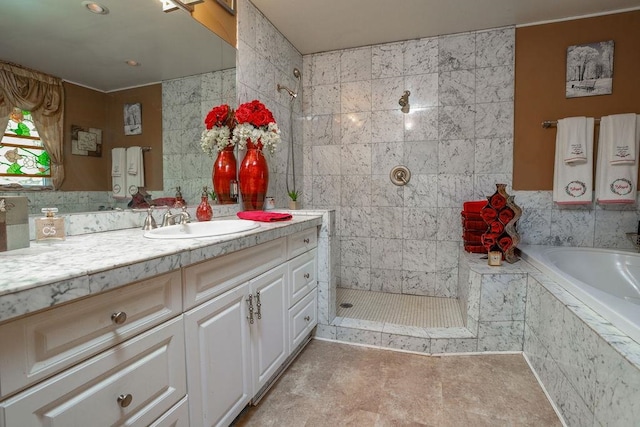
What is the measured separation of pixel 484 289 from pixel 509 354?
43cm

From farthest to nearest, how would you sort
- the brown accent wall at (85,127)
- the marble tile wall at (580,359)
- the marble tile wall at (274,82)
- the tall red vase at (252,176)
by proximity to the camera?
1. the marble tile wall at (274,82)
2. the tall red vase at (252,176)
3. the brown accent wall at (85,127)
4. the marble tile wall at (580,359)

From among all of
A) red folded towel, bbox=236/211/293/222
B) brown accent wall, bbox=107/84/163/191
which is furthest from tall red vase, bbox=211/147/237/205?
brown accent wall, bbox=107/84/163/191

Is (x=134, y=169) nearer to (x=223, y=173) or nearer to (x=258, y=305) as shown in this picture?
(x=223, y=173)

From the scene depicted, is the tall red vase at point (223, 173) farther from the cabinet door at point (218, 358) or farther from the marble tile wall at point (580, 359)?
the marble tile wall at point (580, 359)

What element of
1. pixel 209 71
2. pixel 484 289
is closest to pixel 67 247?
pixel 209 71

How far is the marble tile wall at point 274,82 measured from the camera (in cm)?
214

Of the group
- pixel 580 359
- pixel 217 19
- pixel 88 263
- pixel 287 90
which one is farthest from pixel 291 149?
pixel 580 359

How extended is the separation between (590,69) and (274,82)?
96.0 inches

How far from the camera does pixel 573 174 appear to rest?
2389mm

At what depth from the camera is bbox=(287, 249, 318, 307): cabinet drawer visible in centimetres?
172

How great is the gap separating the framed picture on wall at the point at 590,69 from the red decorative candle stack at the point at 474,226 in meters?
1.13

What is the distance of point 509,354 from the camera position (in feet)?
6.39

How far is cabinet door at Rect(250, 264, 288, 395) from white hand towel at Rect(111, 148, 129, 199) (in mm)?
699

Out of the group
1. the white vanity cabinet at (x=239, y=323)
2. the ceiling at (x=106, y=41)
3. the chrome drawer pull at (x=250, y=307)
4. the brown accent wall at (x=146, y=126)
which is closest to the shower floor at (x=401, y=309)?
the white vanity cabinet at (x=239, y=323)
